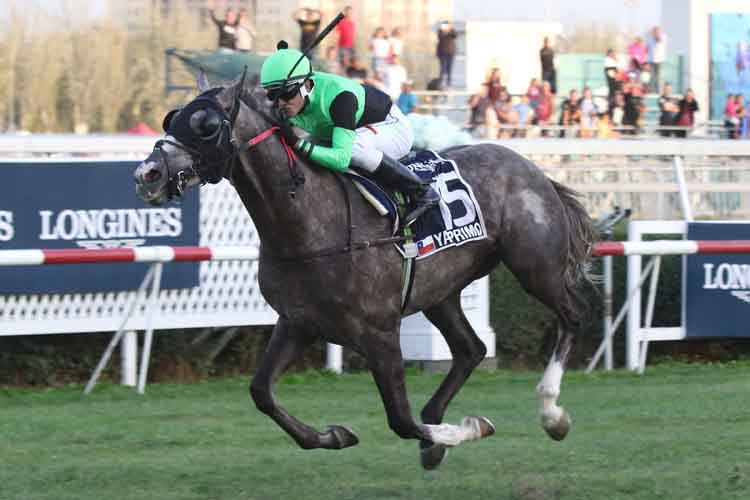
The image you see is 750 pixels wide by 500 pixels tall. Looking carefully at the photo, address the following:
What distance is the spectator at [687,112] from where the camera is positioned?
20.7 m

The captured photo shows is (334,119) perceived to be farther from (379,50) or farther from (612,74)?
(612,74)

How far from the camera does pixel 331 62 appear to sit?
59.1ft

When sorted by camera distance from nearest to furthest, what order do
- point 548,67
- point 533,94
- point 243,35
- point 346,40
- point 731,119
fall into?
point 243,35, point 346,40, point 533,94, point 548,67, point 731,119

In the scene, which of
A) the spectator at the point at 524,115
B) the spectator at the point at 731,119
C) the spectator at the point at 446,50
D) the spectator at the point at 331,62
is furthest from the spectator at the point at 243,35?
the spectator at the point at 731,119

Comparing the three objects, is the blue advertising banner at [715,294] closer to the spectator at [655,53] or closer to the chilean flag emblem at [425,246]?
the chilean flag emblem at [425,246]

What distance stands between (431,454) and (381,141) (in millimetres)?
1330

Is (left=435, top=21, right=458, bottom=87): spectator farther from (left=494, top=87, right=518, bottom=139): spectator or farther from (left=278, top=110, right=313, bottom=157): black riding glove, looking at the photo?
(left=278, top=110, right=313, bottom=157): black riding glove

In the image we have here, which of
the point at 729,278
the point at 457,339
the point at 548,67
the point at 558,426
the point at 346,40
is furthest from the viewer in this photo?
the point at 548,67

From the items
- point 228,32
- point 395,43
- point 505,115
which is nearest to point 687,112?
point 505,115

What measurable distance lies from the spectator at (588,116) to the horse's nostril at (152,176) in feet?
50.3

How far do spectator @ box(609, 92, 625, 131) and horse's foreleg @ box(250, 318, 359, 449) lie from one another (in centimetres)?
1497

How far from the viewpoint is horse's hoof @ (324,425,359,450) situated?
5.86 metres

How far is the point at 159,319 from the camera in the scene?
8875 millimetres

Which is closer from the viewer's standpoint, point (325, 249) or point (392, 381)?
point (325, 249)
